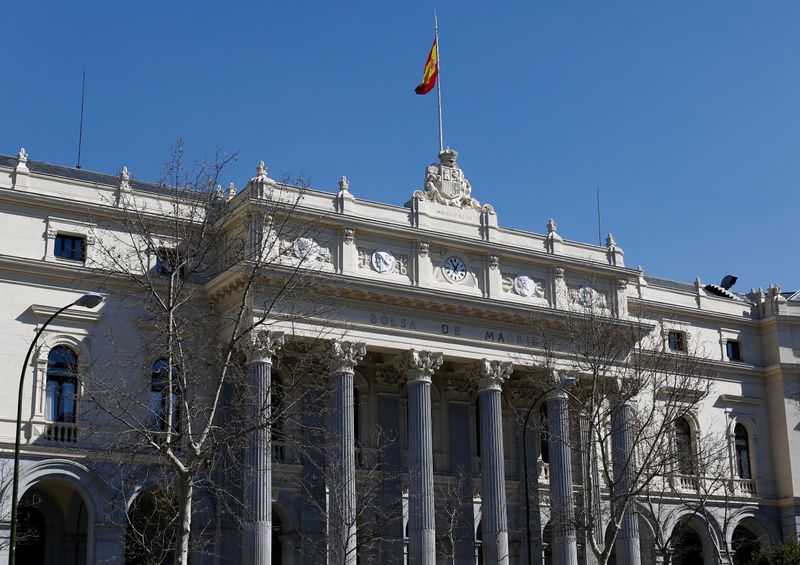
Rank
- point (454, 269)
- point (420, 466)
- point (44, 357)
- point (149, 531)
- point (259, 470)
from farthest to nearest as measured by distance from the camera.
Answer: point (454, 269) < point (420, 466) < point (149, 531) < point (44, 357) < point (259, 470)

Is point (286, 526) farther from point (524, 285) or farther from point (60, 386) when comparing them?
point (524, 285)

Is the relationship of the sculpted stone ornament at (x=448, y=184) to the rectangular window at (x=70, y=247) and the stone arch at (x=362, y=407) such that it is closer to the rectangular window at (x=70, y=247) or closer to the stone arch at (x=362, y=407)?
the stone arch at (x=362, y=407)

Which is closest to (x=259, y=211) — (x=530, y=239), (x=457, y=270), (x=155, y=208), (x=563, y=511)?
(x=155, y=208)

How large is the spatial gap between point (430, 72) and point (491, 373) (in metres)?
14.7

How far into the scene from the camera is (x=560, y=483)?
5222cm

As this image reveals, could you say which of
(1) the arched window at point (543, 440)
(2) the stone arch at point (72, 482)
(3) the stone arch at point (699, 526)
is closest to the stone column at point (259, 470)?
(2) the stone arch at point (72, 482)

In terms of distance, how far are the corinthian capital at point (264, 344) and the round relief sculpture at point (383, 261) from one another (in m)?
5.59

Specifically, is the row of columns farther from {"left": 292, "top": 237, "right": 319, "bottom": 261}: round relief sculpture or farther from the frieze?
{"left": 292, "top": 237, "right": 319, "bottom": 261}: round relief sculpture

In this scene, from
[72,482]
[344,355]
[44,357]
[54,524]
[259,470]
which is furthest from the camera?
[344,355]

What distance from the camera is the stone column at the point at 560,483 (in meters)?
51.2

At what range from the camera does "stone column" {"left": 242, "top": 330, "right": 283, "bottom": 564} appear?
43844 mm

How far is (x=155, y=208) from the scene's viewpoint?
1935 inches

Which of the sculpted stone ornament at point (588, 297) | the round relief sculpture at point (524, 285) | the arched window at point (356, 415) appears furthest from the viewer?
the sculpted stone ornament at point (588, 297)

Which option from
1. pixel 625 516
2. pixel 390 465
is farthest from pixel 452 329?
pixel 625 516
